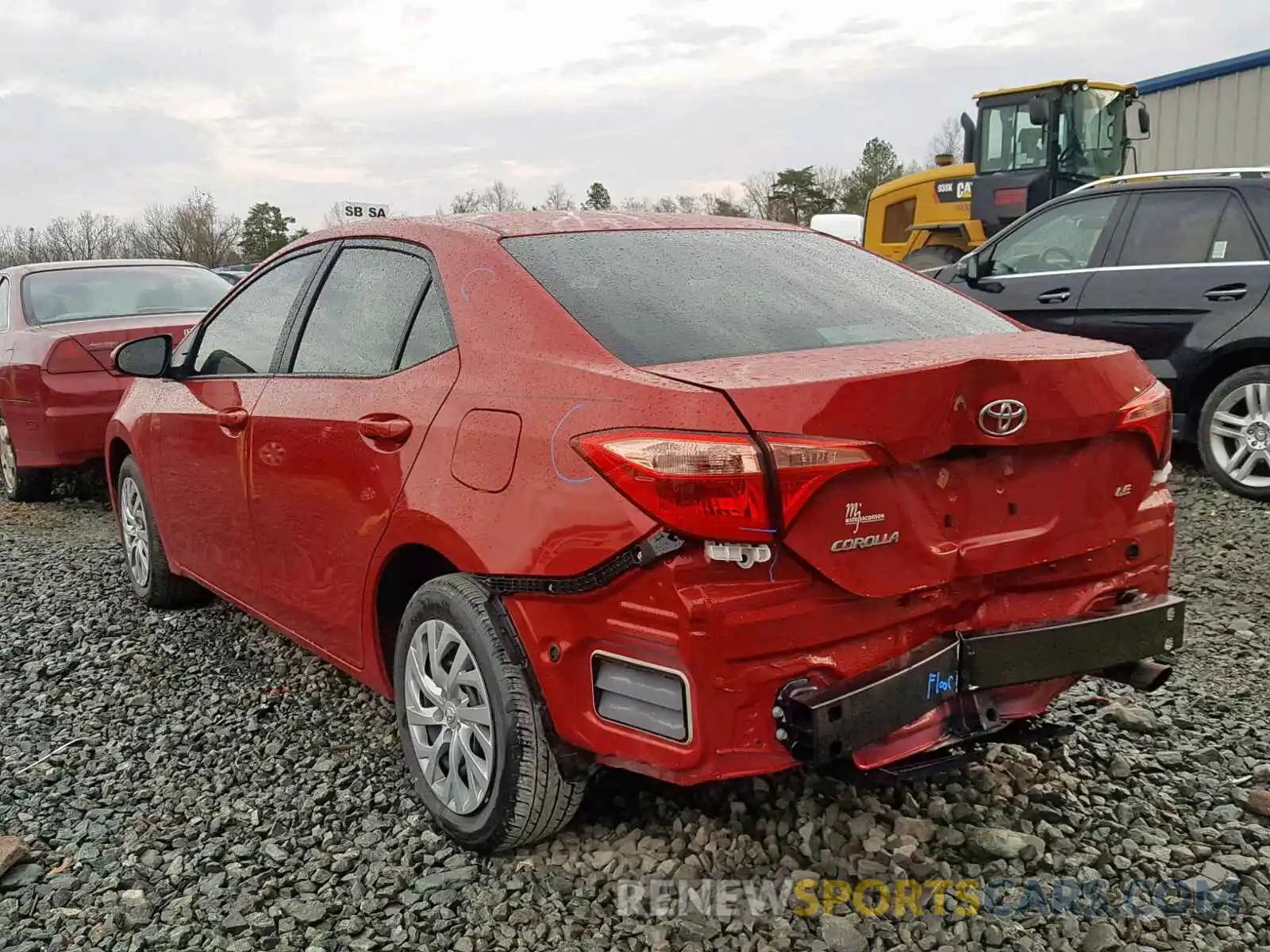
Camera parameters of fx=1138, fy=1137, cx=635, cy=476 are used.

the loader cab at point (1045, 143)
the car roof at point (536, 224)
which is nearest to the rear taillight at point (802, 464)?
the car roof at point (536, 224)

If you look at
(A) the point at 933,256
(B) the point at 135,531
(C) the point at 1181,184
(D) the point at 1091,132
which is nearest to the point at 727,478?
(B) the point at 135,531

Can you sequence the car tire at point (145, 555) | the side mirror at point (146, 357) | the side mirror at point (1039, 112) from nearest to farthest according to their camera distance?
the side mirror at point (146, 357)
the car tire at point (145, 555)
the side mirror at point (1039, 112)

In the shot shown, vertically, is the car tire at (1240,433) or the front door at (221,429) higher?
the front door at (221,429)

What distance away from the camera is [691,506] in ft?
7.24

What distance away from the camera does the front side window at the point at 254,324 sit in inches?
151

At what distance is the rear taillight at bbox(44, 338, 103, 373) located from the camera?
6.86 meters

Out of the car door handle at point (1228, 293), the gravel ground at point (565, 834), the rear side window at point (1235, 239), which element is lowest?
the gravel ground at point (565, 834)

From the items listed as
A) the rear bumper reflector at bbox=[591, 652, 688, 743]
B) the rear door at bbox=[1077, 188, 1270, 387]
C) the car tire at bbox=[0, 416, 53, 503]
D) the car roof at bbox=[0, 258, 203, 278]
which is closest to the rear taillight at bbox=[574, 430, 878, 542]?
the rear bumper reflector at bbox=[591, 652, 688, 743]

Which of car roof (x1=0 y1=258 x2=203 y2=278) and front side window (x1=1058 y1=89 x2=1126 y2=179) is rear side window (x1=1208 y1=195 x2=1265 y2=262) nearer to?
front side window (x1=1058 y1=89 x2=1126 y2=179)

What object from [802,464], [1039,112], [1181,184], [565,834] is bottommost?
[565,834]

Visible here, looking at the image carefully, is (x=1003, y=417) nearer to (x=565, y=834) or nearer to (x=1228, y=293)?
(x=565, y=834)

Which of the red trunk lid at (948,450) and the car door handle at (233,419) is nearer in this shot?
the red trunk lid at (948,450)

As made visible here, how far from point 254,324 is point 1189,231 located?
5107mm

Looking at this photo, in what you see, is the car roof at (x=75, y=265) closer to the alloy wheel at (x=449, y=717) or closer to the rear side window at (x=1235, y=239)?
the alloy wheel at (x=449, y=717)
